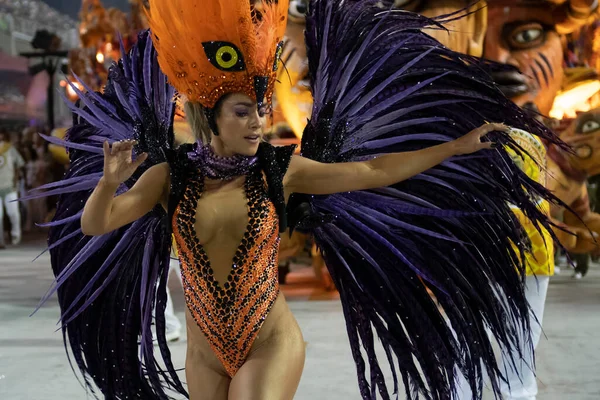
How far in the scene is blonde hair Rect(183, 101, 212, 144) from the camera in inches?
81.7

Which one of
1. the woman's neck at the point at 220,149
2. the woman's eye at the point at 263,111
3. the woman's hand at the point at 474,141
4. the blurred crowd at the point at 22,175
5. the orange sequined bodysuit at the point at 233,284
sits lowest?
the blurred crowd at the point at 22,175

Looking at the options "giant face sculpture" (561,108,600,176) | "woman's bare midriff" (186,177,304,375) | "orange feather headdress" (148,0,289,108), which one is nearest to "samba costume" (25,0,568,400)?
"woman's bare midriff" (186,177,304,375)

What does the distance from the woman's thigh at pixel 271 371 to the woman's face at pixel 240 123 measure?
511 millimetres

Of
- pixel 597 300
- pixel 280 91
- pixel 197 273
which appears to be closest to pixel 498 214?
pixel 197 273

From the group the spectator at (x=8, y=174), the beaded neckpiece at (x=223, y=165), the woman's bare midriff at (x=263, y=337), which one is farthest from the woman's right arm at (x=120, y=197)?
the spectator at (x=8, y=174)

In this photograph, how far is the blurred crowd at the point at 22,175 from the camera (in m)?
10.0

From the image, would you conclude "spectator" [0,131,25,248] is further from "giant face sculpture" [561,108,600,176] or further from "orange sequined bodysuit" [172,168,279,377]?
"orange sequined bodysuit" [172,168,279,377]

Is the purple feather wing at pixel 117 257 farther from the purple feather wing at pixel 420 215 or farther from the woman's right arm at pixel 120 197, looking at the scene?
the purple feather wing at pixel 420 215

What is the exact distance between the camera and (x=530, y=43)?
6.19 metres

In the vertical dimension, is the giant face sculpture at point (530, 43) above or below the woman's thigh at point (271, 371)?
→ above

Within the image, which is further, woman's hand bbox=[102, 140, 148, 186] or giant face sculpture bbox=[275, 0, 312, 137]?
giant face sculpture bbox=[275, 0, 312, 137]

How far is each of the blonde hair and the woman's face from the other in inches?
3.3

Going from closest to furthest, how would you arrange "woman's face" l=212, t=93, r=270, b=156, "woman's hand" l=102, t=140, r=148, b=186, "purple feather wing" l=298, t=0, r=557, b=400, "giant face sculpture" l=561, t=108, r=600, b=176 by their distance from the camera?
"woman's hand" l=102, t=140, r=148, b=186, "woman's face" l=212, t=93, r=270, b=156, "purple feather wing" l=298, t=0, r=557, b=400, "giant face sculpture" l=561, t=108, r=600, b=176

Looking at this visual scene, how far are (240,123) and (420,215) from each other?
73cm
